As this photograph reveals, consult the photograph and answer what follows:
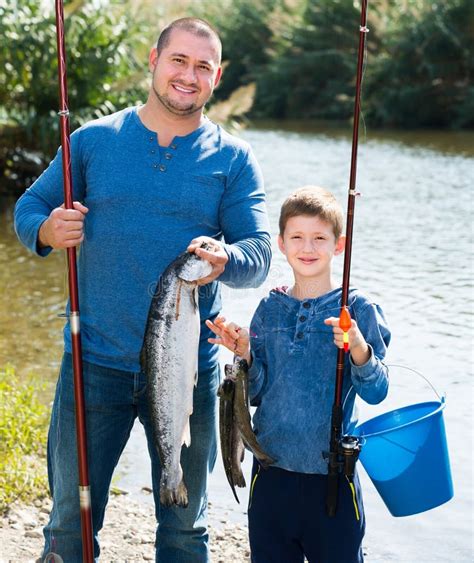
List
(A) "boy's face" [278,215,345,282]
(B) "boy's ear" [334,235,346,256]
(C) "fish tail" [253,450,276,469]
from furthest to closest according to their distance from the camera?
(B) "boy's ear" [334,235,346,256] → (A) "boy's face" [278,215,345,282] → (C) "fish tail" [253,450,276,469]

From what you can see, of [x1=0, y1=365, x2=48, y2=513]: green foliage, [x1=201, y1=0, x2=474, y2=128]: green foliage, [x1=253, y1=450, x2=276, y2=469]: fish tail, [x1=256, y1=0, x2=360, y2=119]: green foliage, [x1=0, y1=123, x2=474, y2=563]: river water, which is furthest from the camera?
[x1=256, y1=0, x2=360, y2=119]: green foliage

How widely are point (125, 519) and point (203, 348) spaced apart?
189cm

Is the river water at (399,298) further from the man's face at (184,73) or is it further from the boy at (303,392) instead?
the man's face at (184,73)

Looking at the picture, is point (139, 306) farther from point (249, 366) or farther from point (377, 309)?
point (377, 309)

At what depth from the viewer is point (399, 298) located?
9.38 m

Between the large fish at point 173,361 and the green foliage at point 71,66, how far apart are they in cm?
1057

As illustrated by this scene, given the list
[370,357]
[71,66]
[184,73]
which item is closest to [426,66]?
[71,66]

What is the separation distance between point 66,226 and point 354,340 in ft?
2.97

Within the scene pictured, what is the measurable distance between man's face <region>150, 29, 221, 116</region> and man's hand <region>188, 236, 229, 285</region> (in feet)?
1.71

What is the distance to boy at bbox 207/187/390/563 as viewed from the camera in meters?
3.07

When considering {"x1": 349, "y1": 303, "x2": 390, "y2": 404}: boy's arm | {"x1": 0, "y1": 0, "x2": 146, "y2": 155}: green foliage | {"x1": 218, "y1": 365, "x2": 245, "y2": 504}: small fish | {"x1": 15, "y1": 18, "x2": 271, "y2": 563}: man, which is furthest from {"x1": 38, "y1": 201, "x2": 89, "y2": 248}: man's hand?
{"x1": 0, "y1": 0, "x2": 146, "y2": 155}: green foliage

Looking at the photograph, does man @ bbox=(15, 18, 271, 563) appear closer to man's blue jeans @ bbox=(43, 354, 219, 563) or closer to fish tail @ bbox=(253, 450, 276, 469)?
man's blue jeans @ bbox=(43, 354, 219, 563)

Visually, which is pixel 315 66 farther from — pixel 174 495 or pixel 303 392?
pixel 174 495

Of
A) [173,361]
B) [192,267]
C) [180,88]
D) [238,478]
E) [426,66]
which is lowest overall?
[238,478]
